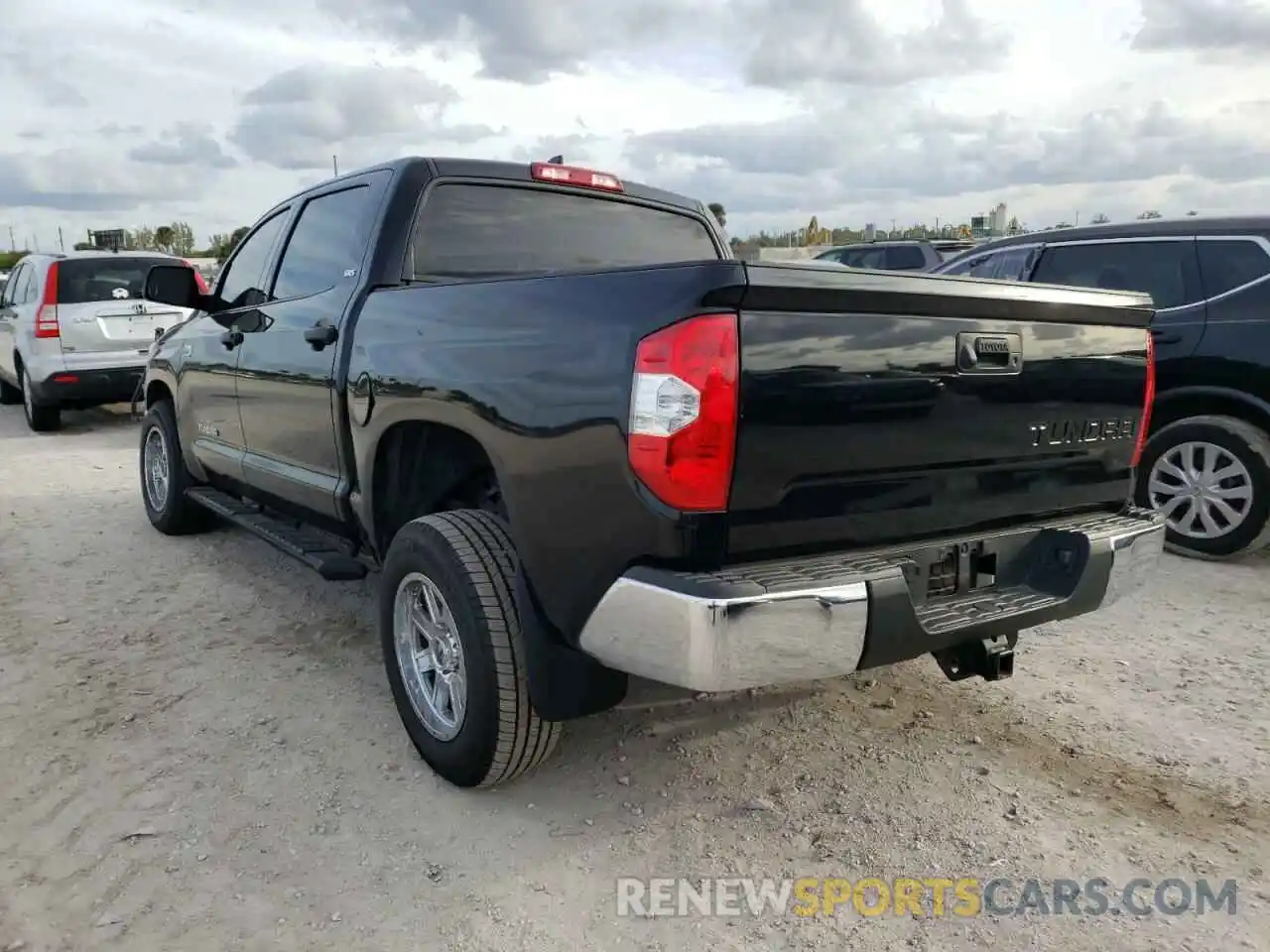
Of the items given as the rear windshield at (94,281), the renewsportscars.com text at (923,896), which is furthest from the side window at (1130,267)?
the rear windshield at (94,281)

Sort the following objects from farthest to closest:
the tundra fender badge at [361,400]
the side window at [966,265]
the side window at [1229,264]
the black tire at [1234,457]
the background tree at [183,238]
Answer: the background tree at [183,238] < the side window at [966,265] < the side window at [1229,264] < the black tire at [1234,457] < the tundra fender badge at [361,400]

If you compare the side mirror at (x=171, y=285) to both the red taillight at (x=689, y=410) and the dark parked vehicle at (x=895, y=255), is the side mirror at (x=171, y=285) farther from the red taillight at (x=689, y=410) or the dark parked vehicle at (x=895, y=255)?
the dark parked vehicle at (x=895, y=255)

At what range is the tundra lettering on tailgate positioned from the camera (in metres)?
2.86

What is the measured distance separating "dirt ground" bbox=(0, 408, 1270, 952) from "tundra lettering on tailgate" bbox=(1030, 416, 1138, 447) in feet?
3.43

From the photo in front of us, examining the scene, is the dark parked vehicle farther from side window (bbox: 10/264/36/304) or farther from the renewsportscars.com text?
the renewsportscars.com text

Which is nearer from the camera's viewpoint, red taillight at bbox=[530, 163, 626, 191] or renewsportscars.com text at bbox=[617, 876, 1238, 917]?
renewsportscars.com text at bbox=[617, 876, 1238, 917]

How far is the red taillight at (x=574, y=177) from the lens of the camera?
3980mm

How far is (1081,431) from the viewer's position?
9.78 feet

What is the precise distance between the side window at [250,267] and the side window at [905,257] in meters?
11.4

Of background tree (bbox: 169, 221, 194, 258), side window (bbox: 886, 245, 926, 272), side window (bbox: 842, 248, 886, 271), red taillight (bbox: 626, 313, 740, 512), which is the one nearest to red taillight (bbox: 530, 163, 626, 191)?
red taillight (bbox: 626, 313, 740, 512)

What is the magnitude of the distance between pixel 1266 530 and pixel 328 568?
16.0ft

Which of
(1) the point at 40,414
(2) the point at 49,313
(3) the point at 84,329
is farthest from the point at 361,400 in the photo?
(1) the point at 40,414

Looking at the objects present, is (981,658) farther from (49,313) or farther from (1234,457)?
(49,313)

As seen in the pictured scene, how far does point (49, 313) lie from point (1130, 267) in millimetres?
9726
